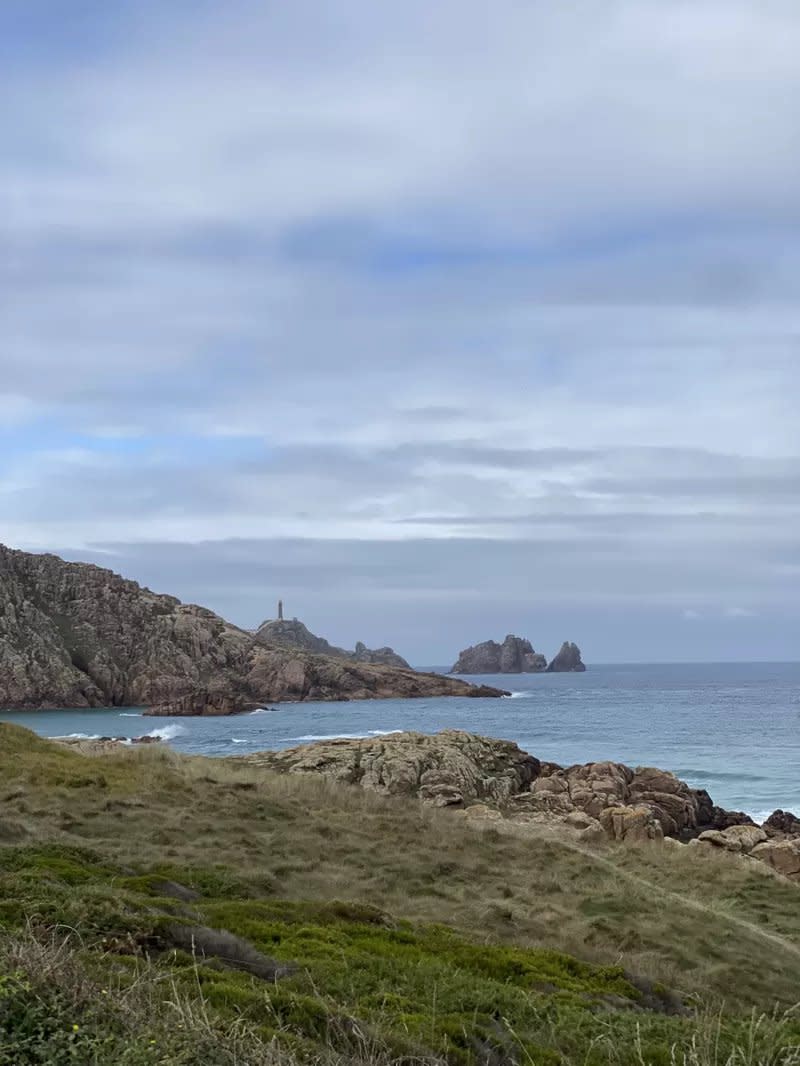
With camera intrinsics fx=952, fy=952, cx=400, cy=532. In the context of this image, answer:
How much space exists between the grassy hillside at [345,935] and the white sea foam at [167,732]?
56.6 meters

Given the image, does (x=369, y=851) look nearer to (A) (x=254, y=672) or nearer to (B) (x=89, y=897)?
(B) (x=89, y=897)

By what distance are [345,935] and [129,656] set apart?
127 meters

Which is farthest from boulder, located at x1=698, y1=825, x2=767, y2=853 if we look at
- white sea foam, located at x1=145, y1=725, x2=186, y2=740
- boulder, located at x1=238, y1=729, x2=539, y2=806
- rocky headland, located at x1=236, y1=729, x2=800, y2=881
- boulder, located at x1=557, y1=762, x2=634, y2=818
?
white sea foam, located at x1=145, y1=725, x2=186, y2=740

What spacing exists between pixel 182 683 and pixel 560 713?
167 feet

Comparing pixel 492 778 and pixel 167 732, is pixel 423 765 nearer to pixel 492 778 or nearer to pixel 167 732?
pixel 492 778

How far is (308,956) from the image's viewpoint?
35.9 feet

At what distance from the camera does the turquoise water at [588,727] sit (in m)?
63.2

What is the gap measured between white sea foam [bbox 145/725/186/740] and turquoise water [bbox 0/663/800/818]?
110 millimetres

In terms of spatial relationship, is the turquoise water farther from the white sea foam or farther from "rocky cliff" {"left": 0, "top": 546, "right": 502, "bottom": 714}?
"rocky cliff" {"left": 0, "top": 546, "right": 502, "bottom": 714}

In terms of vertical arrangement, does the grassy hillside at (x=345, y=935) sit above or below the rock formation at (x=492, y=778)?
above

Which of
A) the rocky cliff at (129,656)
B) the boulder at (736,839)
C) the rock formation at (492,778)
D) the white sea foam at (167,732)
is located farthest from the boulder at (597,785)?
the rocky cliff at (129,656)

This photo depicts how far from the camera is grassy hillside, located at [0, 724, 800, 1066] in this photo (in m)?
6.68

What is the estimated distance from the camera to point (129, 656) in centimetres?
13300

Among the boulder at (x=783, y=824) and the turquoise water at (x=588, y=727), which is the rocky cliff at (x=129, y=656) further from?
the boulder at (x=783, y=824)
